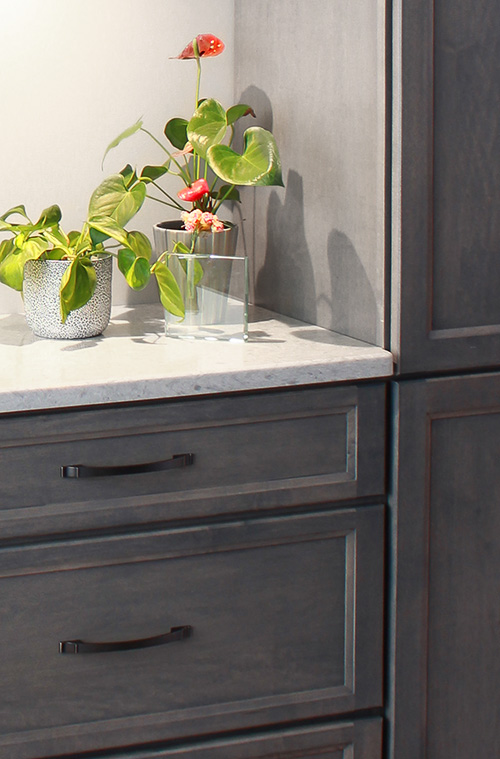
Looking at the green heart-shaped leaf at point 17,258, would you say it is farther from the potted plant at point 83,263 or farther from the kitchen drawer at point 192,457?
the kitchen drawer at point 192,457

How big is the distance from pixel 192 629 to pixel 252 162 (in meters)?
0.75

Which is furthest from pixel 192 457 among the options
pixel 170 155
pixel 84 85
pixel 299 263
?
pixel 84 85

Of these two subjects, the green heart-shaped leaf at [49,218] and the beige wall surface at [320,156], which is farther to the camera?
the green heart-shaped leaf at [49,218]

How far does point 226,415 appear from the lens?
136 cm

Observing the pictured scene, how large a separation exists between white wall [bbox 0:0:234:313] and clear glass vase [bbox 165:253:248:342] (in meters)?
0.35

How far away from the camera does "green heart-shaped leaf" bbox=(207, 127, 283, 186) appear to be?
1502mm

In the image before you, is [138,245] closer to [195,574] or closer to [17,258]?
[17,258]

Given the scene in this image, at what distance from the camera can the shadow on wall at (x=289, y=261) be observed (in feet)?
5.39

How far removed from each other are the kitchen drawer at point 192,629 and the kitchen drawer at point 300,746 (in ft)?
0.09

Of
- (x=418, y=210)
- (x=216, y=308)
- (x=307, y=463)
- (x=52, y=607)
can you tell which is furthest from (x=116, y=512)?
(x=418, y=210)

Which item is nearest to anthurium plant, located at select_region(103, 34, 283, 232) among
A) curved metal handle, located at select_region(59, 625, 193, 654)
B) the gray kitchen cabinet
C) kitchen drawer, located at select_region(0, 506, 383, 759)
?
the gray kitchen cabinet

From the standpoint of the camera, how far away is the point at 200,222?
1608 millimetres

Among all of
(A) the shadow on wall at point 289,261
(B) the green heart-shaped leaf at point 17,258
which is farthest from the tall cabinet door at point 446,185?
(B) the green heart-shaped leaf at point 17,258

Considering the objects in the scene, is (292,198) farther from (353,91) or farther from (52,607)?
(52,607)
